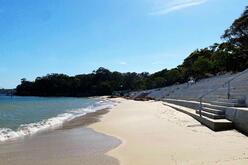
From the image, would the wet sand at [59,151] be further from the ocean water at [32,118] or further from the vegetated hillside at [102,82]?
the vegetated hillside at [102,82]

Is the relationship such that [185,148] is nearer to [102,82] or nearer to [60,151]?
[60,151]

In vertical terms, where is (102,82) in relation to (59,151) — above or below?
above

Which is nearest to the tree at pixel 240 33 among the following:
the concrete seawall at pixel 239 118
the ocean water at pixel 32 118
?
the ocean water at pixel 32 118

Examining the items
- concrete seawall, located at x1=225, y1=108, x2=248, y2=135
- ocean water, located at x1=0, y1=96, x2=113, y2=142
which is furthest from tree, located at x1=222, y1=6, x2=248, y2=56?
concrete seawall, located at x1=225, y1=108, x2=248, y2=135

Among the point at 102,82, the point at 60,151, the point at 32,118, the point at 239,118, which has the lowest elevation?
the point at 60,151

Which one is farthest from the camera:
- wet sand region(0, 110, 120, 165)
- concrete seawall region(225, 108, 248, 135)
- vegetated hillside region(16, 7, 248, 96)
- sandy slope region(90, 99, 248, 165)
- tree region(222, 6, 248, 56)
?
vegetated hillside region(16, 7, 248, 96)

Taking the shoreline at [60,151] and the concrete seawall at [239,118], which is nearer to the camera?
the shoreline at [60,151]

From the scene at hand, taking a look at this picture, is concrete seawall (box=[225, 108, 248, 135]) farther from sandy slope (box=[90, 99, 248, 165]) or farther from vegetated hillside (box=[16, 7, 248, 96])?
vegetated hillside (box=[16, 7, 248, 96])

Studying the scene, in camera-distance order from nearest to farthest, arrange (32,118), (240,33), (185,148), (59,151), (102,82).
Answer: (185,148) < (59,151) < (32,118) < (240,33) < (102,82)

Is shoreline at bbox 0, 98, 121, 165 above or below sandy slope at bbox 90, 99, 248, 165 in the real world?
below

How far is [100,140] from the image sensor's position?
1341 centimetres

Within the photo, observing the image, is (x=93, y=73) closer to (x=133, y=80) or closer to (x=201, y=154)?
(x=133, y=80)

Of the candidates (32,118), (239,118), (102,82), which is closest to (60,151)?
(239,118)

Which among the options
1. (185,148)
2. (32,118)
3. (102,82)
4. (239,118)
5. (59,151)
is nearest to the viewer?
(185,148)
